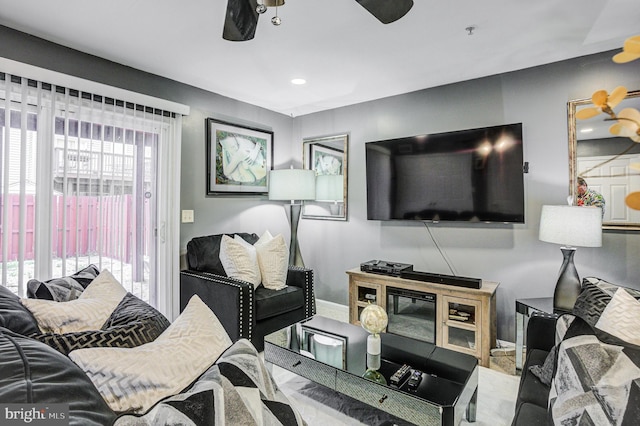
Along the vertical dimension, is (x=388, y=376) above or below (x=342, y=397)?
above

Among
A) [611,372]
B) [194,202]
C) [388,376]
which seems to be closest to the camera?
[611,372]

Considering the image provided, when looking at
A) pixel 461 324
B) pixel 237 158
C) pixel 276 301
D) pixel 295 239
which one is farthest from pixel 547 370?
pixel 237 158

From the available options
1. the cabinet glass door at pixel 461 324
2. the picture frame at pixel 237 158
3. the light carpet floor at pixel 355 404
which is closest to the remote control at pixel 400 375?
the light carpet floor at pixel 355 404

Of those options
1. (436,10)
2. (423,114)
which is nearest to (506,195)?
(423,114)

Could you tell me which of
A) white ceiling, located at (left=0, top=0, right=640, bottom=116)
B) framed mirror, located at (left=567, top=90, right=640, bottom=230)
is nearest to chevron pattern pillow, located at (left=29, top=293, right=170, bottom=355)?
white ceiling, located at (left=0, top=0, right=640, bottom=116)

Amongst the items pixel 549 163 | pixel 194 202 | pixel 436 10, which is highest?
pixel 436 10

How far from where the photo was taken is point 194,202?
3455 millimetres

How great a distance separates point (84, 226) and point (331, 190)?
2.49 metres

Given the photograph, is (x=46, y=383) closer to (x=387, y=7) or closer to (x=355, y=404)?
(x=387, y=7)

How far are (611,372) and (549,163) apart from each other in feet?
7.16

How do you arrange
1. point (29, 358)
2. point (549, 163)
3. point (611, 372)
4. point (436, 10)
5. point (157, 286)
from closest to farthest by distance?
point (29, 358) → point (611, 372) → point (436, 10) → point (549, 163) → point (157, 286)

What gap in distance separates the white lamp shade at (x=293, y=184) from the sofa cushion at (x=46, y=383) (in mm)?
3157

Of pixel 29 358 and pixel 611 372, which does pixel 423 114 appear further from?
pixel 29 358

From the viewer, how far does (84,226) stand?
8.70 ft
